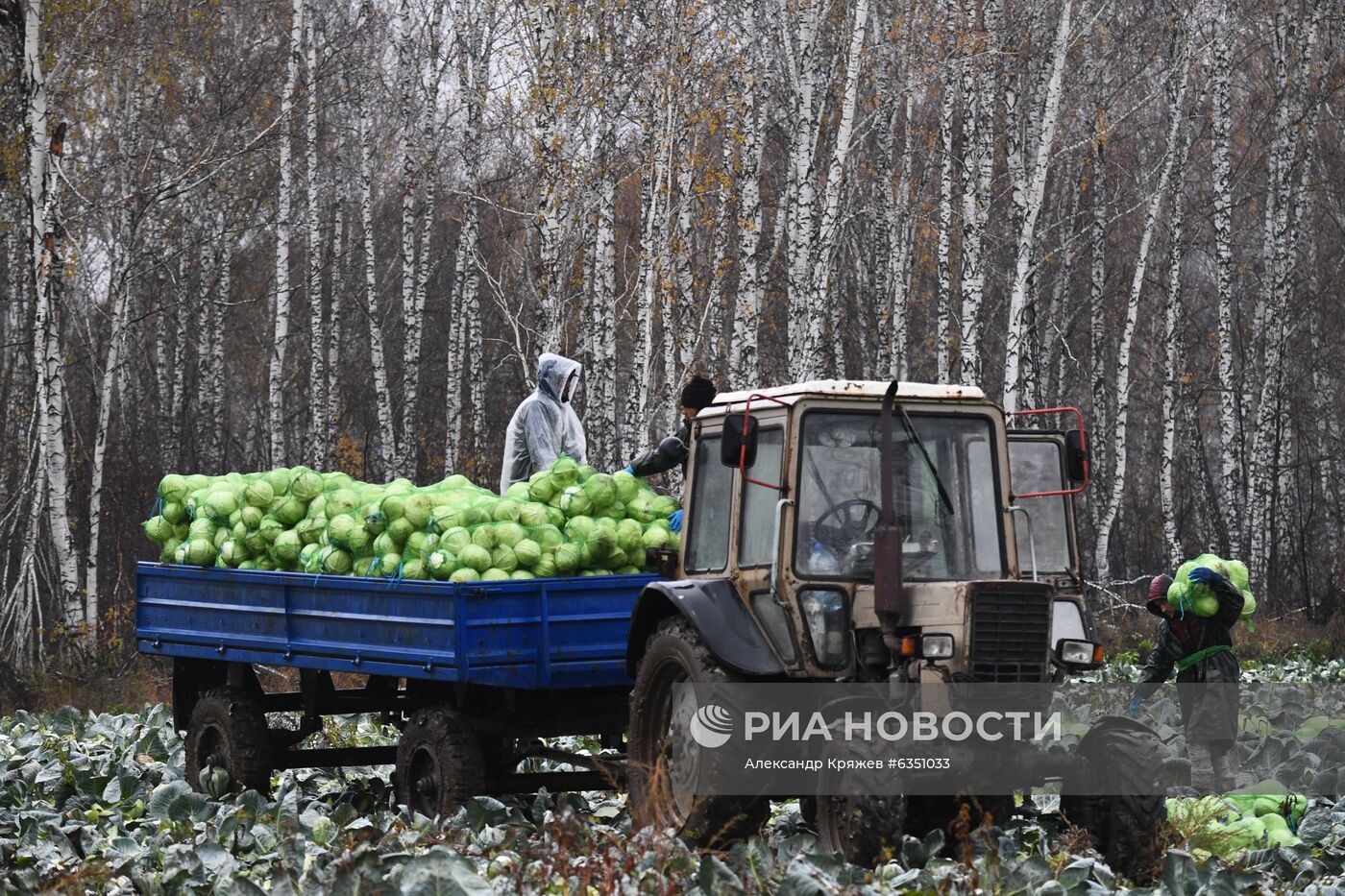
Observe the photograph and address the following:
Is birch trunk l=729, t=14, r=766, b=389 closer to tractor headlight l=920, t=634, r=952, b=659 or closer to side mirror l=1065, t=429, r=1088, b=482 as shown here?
side mirror l=1065, t=429, r=1088, b=482

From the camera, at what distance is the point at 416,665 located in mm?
8961

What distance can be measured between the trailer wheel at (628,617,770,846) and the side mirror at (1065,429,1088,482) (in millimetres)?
1864

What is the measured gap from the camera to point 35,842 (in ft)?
26.8

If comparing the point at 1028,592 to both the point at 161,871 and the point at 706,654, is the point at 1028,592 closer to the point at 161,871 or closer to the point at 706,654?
the point at 706,654

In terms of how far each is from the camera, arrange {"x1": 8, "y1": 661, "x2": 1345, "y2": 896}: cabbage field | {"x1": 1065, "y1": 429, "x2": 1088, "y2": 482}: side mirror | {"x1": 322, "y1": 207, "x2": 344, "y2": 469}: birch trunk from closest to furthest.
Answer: {"x1": 8, "y1": 661, "x2": 1345, "y2": 896}: cabbage field → {"x1": 1065, "y1": 429, "x2": 1088, "y2": 482}: side mirror → {"x1": 322, "y1": 207, "x2": 344, "y2": 469}: birch trunk

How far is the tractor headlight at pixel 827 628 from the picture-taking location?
7477 mm

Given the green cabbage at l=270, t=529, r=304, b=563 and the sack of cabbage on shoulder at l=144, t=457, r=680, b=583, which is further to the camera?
the green cabbage at l=270, t=529, r=304, b=563

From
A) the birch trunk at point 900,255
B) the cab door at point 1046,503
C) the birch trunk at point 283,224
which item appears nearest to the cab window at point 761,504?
the cab door at point 1046,503

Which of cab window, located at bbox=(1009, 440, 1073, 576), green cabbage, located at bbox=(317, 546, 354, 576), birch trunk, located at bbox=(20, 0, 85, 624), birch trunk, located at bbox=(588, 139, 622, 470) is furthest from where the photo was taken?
birch trunk, located at bbox=(588, 139, 622, 470)

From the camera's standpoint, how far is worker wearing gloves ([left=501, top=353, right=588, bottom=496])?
10.8 meters

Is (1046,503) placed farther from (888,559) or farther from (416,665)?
(416,665)

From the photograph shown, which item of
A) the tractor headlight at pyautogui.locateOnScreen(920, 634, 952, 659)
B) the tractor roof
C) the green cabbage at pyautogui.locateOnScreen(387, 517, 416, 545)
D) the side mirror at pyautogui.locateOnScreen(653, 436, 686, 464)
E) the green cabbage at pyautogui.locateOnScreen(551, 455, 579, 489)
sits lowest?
the tractor headlight at pyautogui.locateOnScreen(920, 634, 952, 659)

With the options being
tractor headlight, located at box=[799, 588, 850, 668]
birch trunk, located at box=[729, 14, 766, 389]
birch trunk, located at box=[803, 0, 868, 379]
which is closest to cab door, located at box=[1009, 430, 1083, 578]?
tractor headlight, located at box=[799, 588, 850, 668]

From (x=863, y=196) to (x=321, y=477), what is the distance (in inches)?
821
